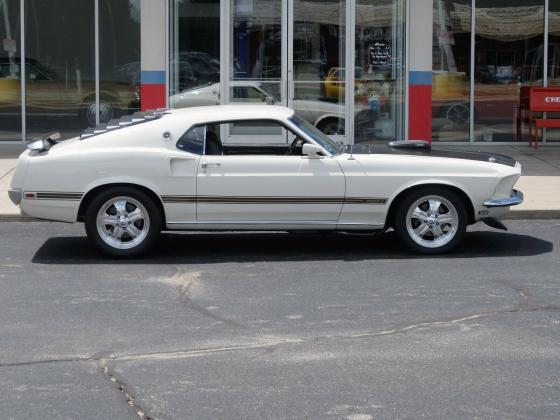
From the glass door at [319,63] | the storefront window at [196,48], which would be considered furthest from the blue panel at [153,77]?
the glass door at [319,63]

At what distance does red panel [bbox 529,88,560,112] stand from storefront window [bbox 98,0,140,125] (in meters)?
7.19

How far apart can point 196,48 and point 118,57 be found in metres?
1.90

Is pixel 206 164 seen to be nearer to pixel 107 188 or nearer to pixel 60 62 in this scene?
pixel 107 188

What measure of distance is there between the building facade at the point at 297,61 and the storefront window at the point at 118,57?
0.06 feet

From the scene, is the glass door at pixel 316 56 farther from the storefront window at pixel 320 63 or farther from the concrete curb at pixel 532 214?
the concrete curb at pixel 532 214

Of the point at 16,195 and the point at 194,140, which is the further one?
the point at 194,140

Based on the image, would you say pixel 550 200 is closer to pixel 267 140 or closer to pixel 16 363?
pixel 267 140

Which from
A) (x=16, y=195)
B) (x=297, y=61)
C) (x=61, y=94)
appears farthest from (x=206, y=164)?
(x=61, y=94)

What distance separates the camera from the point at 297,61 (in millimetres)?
16969

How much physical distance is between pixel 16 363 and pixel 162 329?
116 cm

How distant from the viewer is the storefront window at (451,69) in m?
18.2

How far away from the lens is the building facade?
1694 cm

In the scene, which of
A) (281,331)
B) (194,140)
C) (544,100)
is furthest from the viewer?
(544,100)

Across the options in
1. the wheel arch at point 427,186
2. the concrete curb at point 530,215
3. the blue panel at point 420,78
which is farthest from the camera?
the blue panel at point 420,78
